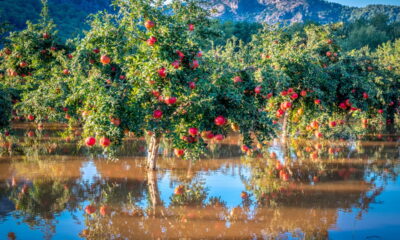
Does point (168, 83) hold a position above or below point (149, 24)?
below

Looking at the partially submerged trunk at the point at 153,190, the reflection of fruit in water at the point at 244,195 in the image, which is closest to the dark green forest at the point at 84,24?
the partially submerged trunk at the point at 153,190

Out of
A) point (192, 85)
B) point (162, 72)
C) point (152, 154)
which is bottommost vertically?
point (152, 154)

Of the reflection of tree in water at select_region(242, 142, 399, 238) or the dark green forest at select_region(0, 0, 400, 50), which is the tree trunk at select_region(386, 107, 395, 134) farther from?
the dark green forest at select_region(0, 0, 400, 50)

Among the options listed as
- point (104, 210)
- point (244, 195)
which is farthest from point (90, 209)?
point (244, 195)

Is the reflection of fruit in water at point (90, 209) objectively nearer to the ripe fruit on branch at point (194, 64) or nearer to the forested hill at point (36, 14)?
the ripe fruit on branch at point (194, 64)

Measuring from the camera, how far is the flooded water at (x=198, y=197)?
28.0 feet

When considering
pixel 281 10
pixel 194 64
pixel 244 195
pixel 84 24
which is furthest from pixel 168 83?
pixel 281 10

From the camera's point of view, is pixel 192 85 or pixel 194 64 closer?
pixel 194 64

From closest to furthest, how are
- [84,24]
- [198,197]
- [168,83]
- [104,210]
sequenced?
[104,210], [168,83], [198,197], [84,24]

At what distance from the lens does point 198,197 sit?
1080cm

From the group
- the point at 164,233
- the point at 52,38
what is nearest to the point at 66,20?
the point at 52,38

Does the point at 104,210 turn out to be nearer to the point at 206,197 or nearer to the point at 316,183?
the point at 206,197

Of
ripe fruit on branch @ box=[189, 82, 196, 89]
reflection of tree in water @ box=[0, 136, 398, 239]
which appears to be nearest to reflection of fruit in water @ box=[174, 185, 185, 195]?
reflection of tree in water @ box=[0, 136, 398, 239]

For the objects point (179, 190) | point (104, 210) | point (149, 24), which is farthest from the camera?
point (179, 190)
